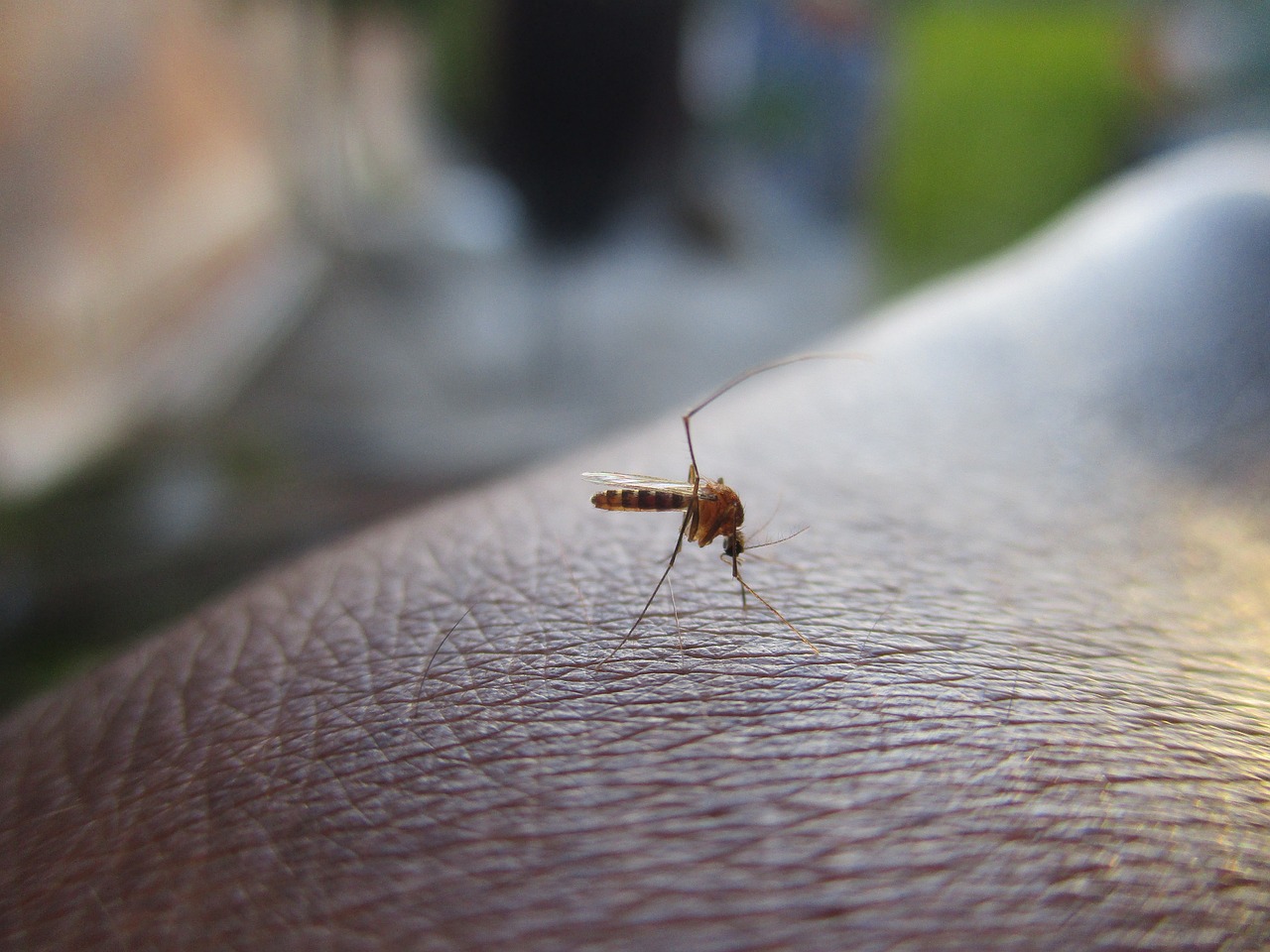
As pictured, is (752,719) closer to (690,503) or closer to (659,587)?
(659,587)

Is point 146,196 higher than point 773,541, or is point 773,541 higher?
point 146,196

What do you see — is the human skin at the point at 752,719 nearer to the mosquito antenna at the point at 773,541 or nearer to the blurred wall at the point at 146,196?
the mosquito antenna at the point at 773,541

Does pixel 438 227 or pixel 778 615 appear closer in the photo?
pixel 778 615

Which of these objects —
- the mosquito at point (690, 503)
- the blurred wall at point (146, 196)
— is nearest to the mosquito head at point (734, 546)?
the mosquito at point (690, 503)

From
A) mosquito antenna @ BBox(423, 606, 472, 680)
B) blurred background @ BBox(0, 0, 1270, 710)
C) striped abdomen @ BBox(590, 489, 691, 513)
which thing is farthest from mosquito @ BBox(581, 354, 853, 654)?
blurred background @ BBox(0, 0, 1270, 710)

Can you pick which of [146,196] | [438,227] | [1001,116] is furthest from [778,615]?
[438,227]

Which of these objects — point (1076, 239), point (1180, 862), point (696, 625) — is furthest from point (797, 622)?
point (1076, 239)
